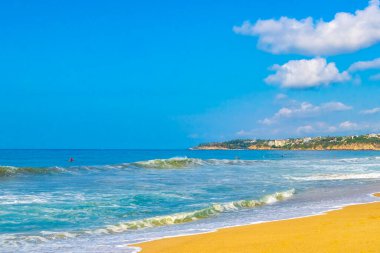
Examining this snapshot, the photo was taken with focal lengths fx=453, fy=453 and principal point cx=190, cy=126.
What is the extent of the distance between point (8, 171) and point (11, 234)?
3465cm

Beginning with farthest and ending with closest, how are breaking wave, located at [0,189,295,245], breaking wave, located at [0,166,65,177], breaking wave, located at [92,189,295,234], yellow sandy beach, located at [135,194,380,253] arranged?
1. breaking wave, located at [0,166,65,177]
2. breaking wave, located at [92,189,295,234]
3. breaking wave, located at [0,189,295,245]
4. yellow sandy beach, located at [135,194,380,253]

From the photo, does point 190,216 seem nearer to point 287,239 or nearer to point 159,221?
point 159,221

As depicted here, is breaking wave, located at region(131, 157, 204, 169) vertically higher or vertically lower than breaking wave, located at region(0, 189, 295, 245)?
higher

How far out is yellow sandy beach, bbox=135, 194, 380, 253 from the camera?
32.0 feet

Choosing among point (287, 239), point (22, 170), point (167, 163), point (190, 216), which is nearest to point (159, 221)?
point (190, 216)

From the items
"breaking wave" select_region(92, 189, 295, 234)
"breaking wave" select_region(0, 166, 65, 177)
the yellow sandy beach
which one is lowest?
"breaking wave" select_region(92, 189, 295, 234)

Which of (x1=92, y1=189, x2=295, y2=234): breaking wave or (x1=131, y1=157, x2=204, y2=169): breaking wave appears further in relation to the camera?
(x1=131, y1=157, x2=204, y2=169): breaking wave

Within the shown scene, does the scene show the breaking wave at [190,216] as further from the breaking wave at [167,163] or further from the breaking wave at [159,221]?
the breaking wave at [167,163]

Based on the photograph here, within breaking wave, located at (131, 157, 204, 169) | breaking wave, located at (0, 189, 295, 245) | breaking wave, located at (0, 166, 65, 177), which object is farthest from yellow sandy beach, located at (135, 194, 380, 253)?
breaking wave, located at (131, 157, 204, 169)

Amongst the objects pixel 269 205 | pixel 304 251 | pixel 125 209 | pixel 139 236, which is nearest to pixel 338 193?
pixel 269 205

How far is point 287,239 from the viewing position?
35.6ft

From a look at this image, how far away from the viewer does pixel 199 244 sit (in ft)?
36.6

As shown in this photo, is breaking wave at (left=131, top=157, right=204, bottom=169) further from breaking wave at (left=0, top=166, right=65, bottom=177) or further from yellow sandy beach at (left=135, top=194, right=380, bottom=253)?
yellow sandy beach at (left=135, top=194, right=380, bottom=253)

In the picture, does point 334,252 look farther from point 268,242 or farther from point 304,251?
point 268,242
